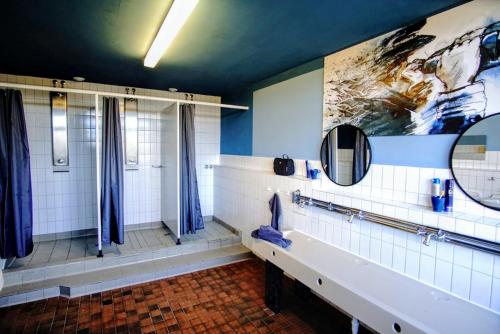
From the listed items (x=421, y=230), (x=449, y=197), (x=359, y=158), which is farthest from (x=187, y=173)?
(x=449, y=197)

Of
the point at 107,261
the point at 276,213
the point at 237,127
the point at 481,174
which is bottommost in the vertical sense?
the point at 107,261

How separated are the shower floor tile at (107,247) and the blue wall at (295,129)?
1.39 metres

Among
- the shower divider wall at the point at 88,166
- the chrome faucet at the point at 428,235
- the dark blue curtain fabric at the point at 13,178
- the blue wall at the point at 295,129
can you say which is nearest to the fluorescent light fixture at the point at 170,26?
the shower divider wall at the point at 88,166

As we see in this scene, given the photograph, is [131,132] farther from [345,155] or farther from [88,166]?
[345,155]

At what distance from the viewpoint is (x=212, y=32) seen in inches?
87.5

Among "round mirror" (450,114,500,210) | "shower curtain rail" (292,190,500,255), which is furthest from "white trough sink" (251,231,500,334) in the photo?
"round mirror" (450,114,500,210)

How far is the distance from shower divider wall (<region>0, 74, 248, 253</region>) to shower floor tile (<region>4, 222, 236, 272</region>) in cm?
20

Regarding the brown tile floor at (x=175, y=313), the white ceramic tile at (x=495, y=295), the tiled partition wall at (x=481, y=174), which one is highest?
the tiled partition wall at (x=481, y=174)

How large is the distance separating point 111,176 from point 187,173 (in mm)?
954

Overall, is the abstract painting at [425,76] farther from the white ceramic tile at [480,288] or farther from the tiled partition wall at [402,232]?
the white ceramic tile at [480,288]

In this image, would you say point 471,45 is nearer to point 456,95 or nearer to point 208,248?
point 456,95

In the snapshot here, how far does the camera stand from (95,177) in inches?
162

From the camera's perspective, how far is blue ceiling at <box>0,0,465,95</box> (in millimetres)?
1824

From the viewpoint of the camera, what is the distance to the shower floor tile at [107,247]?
124 inches
